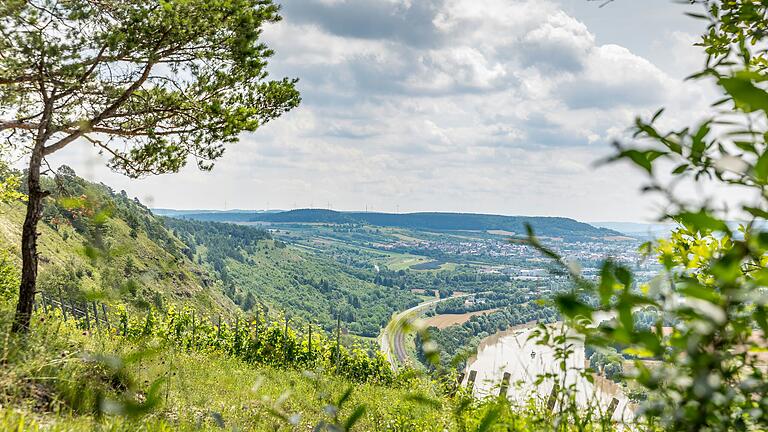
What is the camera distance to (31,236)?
791cm

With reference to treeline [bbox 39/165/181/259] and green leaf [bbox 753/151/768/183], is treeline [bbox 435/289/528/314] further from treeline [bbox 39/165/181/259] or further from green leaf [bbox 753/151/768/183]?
green leaf [bbox 753/151/768/183]

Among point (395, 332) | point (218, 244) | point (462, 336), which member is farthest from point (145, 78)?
point (218, 244)

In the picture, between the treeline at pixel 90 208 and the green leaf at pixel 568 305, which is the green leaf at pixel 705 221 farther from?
the treeline at pixel 90 208

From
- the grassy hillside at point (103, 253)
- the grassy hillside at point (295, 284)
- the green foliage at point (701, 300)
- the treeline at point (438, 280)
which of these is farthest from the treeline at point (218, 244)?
the green foliage at point (701, 300)

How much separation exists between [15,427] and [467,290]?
15419 centimetres

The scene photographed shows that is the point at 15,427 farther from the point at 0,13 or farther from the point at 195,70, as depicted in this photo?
the point at 195,70

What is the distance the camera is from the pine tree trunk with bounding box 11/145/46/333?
300 inches

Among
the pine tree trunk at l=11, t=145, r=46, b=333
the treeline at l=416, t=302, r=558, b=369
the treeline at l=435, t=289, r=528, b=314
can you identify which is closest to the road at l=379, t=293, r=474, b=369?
the treeline at l=416, t=302, r=558, b=369

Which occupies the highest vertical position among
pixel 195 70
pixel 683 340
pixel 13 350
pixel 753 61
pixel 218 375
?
pixel 195 70

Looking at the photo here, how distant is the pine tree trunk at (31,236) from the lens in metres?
7.61

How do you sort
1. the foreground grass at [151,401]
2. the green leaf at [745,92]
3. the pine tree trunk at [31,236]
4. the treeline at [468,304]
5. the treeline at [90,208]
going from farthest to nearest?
the treeline at [468,304], the pine tree trunk at [31,236], the treeline at [90,208], the foreground grass at [151,401], the green leaf at [745,92]

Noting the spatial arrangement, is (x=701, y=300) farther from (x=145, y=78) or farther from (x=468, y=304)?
(x=468, y=304)

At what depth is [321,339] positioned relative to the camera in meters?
20.9

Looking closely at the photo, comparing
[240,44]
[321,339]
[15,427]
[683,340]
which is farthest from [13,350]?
[321,339]
